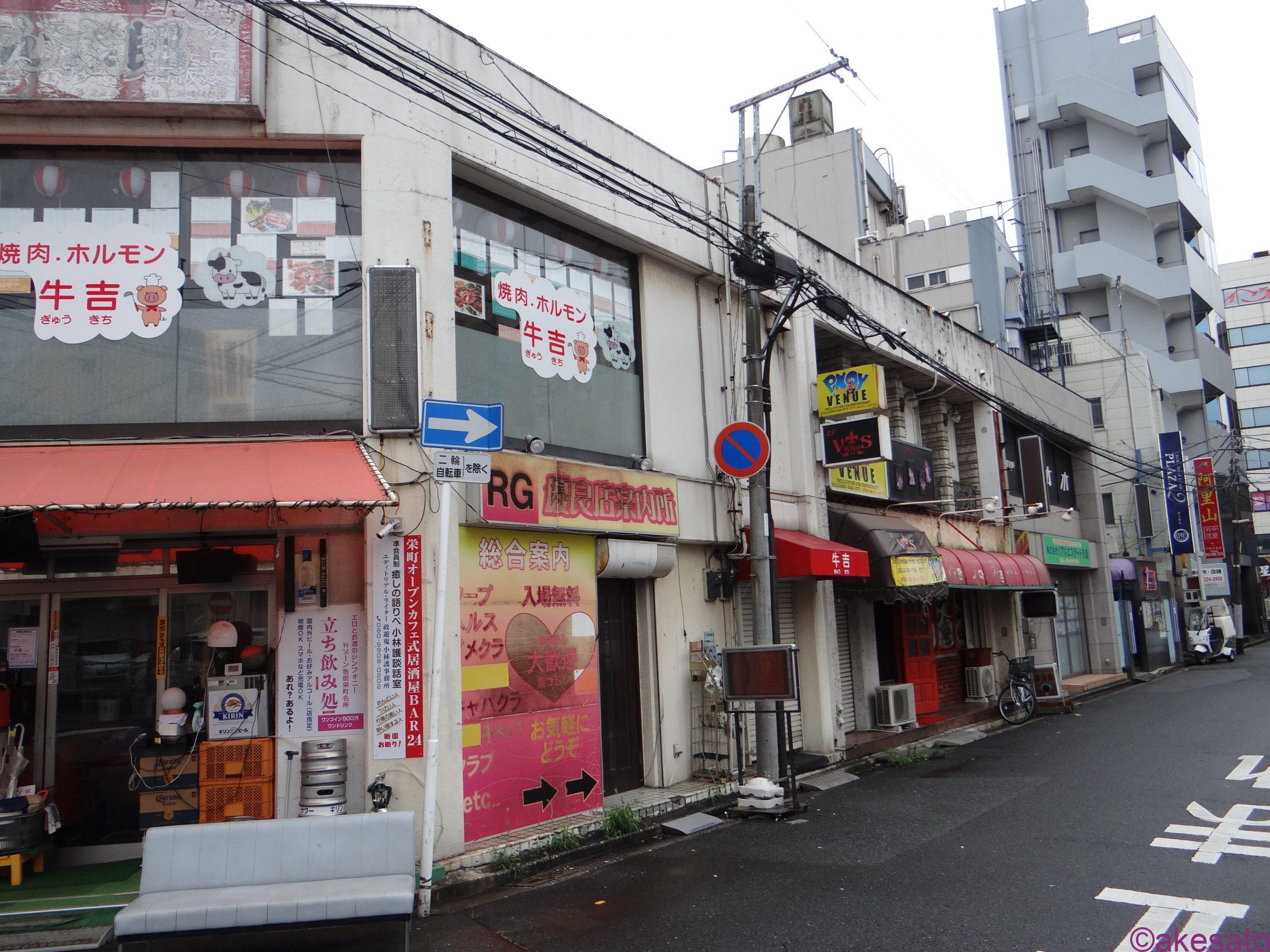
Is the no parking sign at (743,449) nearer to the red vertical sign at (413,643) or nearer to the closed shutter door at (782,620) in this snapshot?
the closed shutter door at (782,620)

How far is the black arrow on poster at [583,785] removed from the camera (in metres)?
9.84

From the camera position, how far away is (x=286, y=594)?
851 cm

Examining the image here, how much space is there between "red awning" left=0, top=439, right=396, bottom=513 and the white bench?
2.46m

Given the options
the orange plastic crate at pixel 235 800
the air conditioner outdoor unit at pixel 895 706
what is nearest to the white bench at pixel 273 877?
the orange plastic crate at pixel 235 800

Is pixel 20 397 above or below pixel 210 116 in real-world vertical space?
below

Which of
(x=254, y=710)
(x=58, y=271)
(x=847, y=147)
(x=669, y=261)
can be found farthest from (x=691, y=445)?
(x=847, y=147)

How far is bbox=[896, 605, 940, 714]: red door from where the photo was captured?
18.0 m

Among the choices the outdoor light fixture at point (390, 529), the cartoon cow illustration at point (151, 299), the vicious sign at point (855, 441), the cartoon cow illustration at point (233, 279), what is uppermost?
the cartoon cow illustration at point (233, 279)

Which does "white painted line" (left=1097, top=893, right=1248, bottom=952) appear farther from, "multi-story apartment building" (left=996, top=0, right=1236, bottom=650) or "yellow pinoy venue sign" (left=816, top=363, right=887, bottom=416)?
"multi-story apartment building" (left=996, top=0, right=1236, bottom=650)

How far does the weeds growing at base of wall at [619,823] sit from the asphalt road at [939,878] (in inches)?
12.9

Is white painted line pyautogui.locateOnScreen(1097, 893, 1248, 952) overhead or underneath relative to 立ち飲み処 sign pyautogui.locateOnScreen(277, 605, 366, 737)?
underneath

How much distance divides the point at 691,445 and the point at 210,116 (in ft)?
23.0

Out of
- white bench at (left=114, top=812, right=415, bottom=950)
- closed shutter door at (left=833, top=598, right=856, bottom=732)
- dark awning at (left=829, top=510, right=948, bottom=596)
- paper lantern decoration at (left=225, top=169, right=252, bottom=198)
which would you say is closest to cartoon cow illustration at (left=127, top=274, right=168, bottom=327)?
paper lantern decoration at (left=225, top=169, right=252, bottom=198)

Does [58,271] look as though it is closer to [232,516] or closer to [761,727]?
[232,516]
